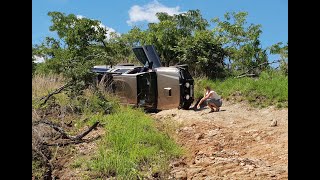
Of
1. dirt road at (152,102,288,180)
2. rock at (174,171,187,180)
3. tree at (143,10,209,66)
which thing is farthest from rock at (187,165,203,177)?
tree at (143,10,209,66)

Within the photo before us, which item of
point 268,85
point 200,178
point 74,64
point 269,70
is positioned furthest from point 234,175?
point 269,70

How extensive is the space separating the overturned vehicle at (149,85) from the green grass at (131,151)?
2752 millimetres

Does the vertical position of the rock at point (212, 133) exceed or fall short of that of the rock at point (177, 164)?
it exceeds it

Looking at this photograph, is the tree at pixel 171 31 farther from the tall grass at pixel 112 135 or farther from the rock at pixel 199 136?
the rock at pixel 199 136

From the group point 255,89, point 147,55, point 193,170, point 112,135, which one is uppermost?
point 147,55

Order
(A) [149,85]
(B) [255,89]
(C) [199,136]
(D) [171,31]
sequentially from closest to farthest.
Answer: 1. (C) [199,136]
2. (A) [149,85]
3. (B) [255,89]
4. (D) [171,31]

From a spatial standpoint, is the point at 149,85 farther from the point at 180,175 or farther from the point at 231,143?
the point at 180,175

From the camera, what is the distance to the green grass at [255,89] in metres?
11.6

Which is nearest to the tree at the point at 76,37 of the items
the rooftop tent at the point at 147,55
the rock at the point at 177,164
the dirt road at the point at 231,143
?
the rooftop tent at the point at 147,55

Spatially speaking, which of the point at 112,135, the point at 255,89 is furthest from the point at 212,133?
the point at 255,89

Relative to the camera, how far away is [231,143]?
7.46m

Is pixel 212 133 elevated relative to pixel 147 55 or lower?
lower

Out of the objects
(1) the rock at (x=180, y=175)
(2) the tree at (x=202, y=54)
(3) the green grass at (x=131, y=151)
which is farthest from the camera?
(2) the tree at (x=202, y=54)

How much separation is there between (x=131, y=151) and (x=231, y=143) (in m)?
2.57
